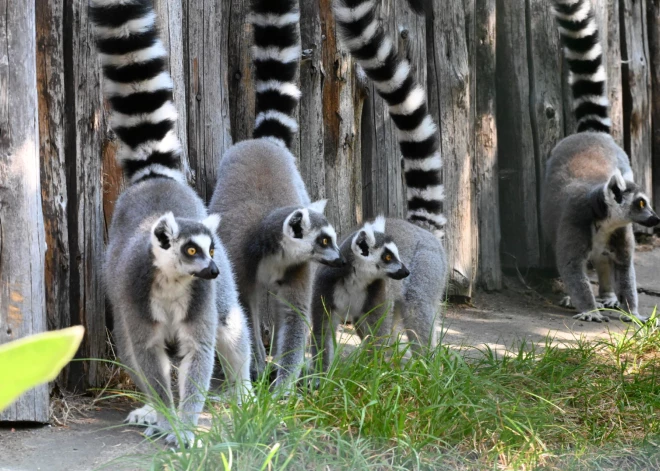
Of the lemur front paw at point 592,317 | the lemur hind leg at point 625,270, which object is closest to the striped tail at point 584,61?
the lemur hind leg at point 625,270

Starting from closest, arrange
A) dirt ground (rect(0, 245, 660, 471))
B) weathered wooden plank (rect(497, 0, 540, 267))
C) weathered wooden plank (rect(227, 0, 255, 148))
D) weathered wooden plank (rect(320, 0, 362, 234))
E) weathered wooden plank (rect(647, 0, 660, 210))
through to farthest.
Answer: dirt ground (rect(0, 245, 660, 471)), weathered wooden plank (rect(227, 0, 255, 148)), weathered wooden plank (rect(320, 0, 362, 234)), weathered wooden plank (rect(497, 0, 540, 267)), weathered wooden plank (rect(647, 0, 660, 210))

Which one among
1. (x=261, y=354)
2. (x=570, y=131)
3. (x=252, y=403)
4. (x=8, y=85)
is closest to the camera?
(x=252, y=403)

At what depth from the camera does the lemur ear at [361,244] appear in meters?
5.01

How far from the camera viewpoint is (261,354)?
507 cm

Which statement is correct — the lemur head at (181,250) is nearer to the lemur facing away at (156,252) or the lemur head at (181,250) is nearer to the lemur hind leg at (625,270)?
the lemur facing away at (156,252)

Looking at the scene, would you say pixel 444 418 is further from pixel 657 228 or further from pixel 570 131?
pixel 657 228

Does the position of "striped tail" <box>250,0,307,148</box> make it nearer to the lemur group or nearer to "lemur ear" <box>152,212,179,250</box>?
the lemur group

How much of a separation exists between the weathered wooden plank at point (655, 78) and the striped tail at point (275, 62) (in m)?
5.31

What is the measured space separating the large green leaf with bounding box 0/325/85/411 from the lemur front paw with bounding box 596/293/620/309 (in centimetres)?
751

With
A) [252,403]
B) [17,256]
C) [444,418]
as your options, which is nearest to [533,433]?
[444,418]

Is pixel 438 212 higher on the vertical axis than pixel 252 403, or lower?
higher

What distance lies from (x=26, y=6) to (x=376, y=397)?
2468 mm

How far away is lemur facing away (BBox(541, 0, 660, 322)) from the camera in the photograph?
7203 millimetres

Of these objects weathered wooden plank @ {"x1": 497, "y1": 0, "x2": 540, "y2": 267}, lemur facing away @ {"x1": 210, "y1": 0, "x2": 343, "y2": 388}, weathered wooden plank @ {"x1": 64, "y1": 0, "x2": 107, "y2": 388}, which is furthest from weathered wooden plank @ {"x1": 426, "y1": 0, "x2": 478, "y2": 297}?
weathered wooden plank @ {"x1": 64, "y1": 0, "x2": 107, "y2": 388}
